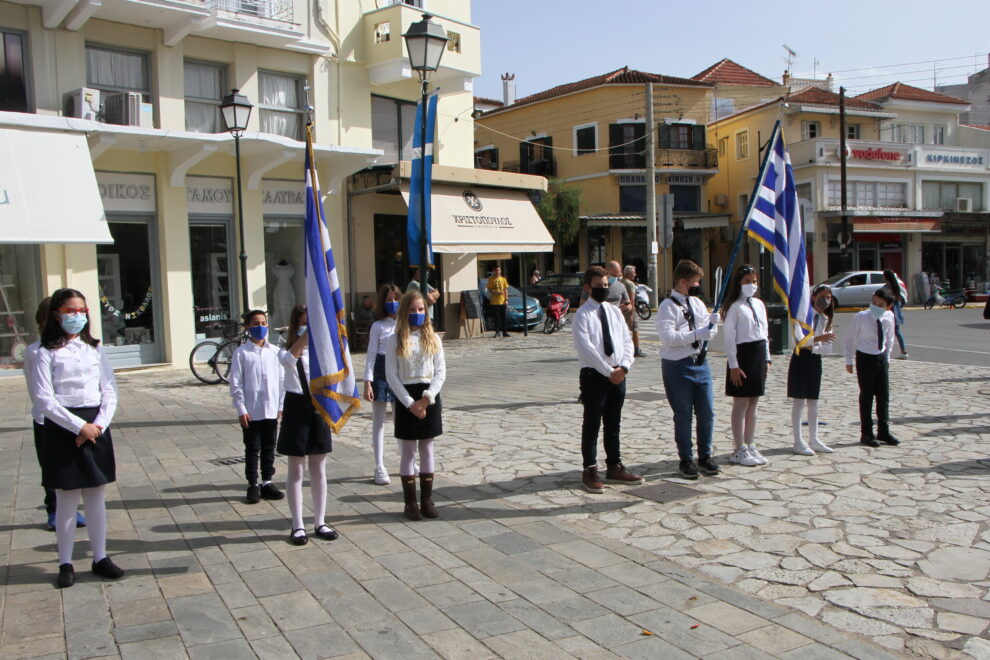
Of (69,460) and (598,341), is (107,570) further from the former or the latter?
(598,341)

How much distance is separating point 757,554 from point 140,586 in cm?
378

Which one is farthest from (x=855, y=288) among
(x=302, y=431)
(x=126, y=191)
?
(x=302, y=431)

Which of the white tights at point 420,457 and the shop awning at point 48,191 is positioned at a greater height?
the shop awning at point 48,191

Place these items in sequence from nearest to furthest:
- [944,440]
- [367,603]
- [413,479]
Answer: [367,603], [413,479], [944,440]

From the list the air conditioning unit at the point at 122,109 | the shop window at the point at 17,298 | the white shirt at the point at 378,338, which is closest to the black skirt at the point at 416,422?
the white shirt at the point at 378,338

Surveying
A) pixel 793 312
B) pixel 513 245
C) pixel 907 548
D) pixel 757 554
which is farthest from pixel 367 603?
pixel 513 245

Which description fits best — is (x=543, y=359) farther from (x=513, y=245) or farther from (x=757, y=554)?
(x=757, y=554)

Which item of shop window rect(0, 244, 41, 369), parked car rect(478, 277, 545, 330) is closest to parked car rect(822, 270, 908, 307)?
parked car rect(478, 277, 545, 330)

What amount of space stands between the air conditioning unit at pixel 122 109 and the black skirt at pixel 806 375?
12.9m

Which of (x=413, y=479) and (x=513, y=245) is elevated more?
(x=513, y=245)

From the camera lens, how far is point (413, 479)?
20.3 feet

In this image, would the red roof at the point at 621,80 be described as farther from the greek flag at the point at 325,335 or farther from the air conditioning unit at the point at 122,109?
the greek flag at the point at 325,335

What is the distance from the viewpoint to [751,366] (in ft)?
24.2

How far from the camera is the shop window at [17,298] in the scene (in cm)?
1497
